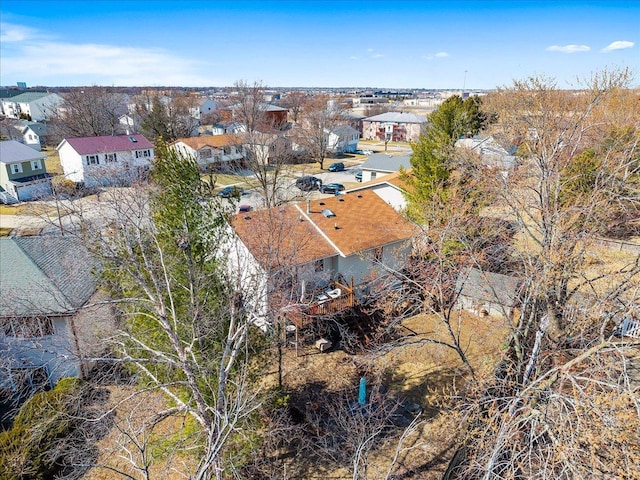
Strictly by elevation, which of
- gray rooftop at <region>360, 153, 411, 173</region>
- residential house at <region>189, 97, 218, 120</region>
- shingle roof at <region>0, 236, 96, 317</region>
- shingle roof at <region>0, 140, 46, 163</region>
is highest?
residential house at <region>189, 97, 218, 120</region>

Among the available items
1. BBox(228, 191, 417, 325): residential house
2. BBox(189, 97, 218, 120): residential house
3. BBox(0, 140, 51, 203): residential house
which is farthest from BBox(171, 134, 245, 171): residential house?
BBox(189, 97, 218, 120): residential house

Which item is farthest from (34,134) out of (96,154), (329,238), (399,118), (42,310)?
(329,238)

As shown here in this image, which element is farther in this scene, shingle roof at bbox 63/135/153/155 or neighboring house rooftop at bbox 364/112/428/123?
neighboring house rooftop at bbox 364/112/428/123

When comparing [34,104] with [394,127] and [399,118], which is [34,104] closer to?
[394,127]

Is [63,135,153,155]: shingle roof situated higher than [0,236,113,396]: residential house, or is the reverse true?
[63,135,153,155]: shingle roof

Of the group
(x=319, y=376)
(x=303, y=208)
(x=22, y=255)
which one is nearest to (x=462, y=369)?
(x=319, y=376)

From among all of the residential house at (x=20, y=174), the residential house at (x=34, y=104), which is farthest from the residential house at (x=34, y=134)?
the residential house at (x=20, y=174)

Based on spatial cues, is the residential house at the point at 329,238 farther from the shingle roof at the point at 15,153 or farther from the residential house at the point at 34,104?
the residential house at the point at 34,104

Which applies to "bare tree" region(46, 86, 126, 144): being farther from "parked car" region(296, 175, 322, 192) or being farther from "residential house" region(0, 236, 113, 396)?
"residential house" region(0, 236, 113, 396)
